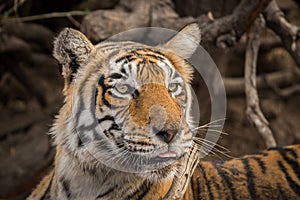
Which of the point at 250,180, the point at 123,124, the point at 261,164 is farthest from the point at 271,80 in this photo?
the point at 123,124

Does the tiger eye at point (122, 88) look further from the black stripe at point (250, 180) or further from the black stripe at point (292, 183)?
the black stripe at point (292, 183)

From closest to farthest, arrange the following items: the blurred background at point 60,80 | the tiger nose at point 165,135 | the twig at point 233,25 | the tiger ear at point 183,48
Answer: the tiger nose at point 165,135 → the tiger ear at point 183,48 → the twig at point 233,25 → the blurred background at point 60,80

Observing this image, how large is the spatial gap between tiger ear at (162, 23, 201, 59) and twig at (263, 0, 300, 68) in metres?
1.23

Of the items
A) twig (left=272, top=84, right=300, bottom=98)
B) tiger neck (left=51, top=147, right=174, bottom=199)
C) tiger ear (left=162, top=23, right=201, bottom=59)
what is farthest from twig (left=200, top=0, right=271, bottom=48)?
twig (left=272, top=84, right=300, bottom=98)

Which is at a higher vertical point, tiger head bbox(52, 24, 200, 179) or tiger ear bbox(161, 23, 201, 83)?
tiger ear bbox(161, 23, 201, 83)

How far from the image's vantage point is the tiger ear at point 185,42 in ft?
11.0

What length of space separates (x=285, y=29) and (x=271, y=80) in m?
2.67

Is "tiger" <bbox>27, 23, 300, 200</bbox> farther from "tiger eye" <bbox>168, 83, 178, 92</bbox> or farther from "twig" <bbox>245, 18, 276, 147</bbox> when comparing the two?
"twig" <bbox>245, 18, 276, 147</bbox>

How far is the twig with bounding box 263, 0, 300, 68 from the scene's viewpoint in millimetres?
4434

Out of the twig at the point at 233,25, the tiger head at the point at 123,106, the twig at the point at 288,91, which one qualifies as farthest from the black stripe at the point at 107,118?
the twig at the point at 288,91

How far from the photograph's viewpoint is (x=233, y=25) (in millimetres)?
4348

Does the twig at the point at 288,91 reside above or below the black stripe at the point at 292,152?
above

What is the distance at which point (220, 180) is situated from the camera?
3502 millimetres

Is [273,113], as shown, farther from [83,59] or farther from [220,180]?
[83,59]
